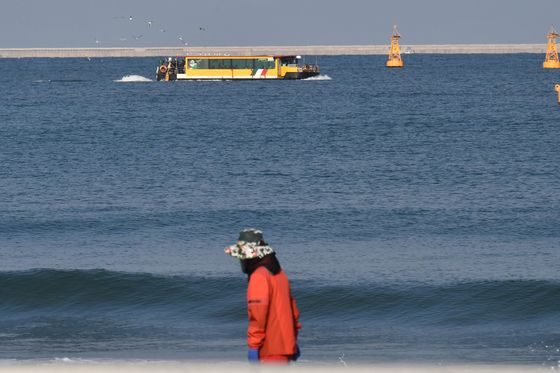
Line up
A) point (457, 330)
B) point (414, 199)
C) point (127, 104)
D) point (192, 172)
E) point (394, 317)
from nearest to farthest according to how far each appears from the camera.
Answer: point (457, 330) → point (394, 317) → point (414, 199) → point (192, 172) → point (127, 104)

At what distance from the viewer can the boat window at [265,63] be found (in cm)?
10631

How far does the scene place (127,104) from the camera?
89938 millimetres

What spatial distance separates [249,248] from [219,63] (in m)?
101

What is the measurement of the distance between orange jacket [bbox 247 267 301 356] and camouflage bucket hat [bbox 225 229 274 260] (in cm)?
12

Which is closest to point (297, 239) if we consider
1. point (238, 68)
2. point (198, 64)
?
point (238, 68)

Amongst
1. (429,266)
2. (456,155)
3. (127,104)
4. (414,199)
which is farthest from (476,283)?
(127,104)

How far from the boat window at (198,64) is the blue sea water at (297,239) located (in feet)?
147

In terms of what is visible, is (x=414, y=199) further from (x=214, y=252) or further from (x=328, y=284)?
(x=328, y=284)

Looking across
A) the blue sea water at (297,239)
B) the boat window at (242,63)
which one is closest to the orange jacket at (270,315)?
A: the blue sea water at (297,239)

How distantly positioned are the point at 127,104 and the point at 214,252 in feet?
219

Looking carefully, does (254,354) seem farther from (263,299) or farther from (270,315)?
(263,299)

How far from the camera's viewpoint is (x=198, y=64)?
355 ft

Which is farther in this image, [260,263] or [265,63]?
[265,63]

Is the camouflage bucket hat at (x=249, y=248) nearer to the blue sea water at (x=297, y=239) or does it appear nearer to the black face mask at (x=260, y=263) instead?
the black face mask at (x=260, y=263)
